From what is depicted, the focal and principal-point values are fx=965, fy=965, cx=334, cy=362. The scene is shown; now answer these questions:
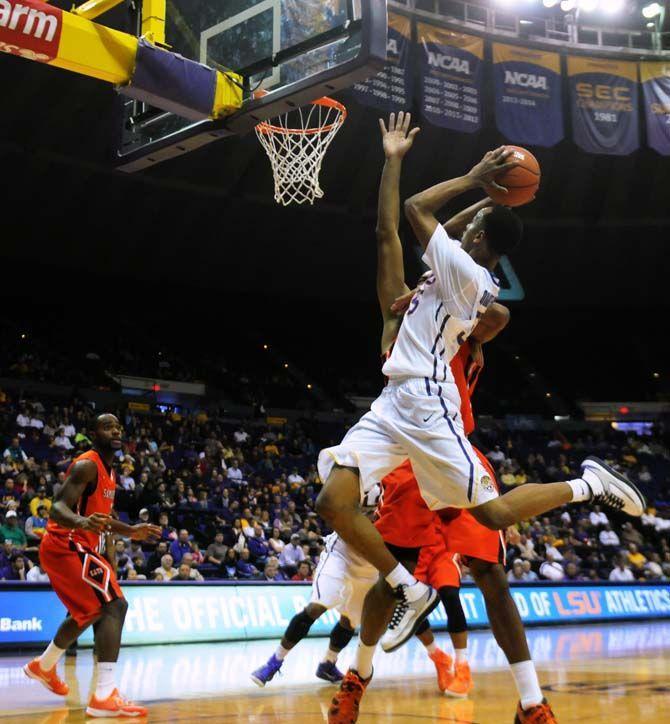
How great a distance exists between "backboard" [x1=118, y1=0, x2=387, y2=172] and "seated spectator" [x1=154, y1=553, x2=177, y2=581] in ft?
20.6

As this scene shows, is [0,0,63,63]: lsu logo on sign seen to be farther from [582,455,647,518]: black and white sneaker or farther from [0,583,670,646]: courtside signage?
[0,583,670,646]: courtside signage

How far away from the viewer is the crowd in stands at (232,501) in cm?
1336

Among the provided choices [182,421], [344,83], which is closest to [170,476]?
[182,421]

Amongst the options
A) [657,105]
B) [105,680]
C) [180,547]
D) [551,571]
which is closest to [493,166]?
[105,680]

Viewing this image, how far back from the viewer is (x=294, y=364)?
92.6ft

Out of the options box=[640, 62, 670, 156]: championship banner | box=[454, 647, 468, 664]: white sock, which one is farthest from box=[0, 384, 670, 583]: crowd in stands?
A: box=[640, 62, 670, 156]: championship banner

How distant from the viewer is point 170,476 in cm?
1711

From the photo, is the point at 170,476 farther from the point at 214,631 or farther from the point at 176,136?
the point at 176,136

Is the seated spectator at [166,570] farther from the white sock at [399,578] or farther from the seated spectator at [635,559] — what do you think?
the seated spectator at [635,559]

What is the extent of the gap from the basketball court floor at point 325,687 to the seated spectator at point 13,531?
9.86 ft

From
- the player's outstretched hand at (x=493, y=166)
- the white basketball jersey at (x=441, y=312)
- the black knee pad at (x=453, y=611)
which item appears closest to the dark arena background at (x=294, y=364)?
the black knee pad at (x=453, y=611)

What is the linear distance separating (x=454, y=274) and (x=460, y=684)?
3.20 metres

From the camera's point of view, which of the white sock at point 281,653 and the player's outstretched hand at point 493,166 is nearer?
the player's outstretched hand at point 493,166

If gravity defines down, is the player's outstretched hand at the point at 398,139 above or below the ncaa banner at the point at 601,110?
below
